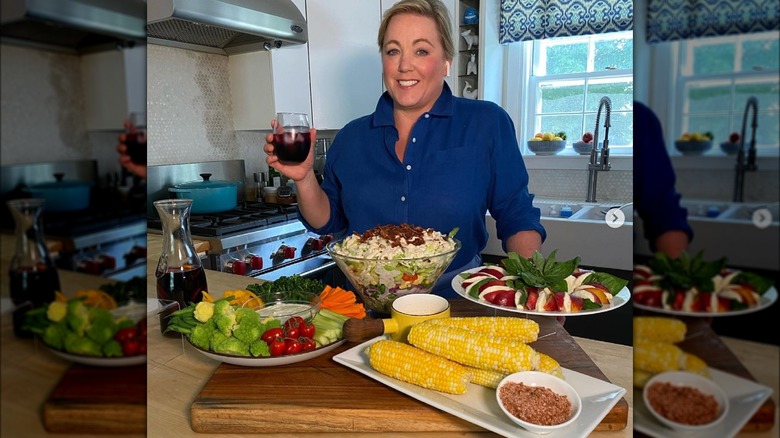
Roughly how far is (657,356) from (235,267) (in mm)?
2181

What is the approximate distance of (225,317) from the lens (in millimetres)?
734

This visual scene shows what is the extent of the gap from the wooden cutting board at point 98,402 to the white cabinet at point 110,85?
2.1 inches

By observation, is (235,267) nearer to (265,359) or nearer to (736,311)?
(265,359)

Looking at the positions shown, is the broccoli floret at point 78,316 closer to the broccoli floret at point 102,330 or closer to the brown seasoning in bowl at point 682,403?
the broccoli floret at point 102,330

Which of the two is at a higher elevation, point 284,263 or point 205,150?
point 205,150

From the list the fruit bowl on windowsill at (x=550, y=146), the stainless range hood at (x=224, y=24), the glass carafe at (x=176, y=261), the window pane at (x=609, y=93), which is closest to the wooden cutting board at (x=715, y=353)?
the glass carafe at (x=176, y=261)

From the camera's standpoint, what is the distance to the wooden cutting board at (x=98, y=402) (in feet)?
0.36

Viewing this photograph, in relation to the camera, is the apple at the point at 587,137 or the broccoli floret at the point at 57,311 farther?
the apple at the point at 587,137

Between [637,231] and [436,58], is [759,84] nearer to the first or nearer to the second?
[637,231]

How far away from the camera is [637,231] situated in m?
0.11

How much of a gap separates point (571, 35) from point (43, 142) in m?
2.85

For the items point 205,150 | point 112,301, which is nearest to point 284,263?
point 205,150

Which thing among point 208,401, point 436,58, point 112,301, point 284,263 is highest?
point 436,58

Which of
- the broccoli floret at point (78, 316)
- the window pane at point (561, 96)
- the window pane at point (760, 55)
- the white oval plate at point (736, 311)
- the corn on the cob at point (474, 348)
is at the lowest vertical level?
the corn on the cob at point (474, 348)
